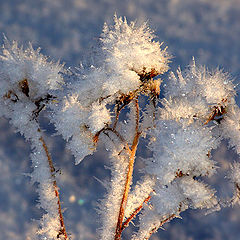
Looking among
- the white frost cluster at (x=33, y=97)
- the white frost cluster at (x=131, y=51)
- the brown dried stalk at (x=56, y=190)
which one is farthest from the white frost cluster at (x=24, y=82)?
the white frost cluster at (x=131, y=51)

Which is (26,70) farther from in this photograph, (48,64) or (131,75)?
(131,75)

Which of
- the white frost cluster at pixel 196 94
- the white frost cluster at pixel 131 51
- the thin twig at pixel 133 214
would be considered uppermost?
the white frost cluster at pixel 131 51

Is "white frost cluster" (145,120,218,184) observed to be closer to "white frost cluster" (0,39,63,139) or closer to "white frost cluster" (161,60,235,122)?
"white frost cluster" (161,60,235,122)

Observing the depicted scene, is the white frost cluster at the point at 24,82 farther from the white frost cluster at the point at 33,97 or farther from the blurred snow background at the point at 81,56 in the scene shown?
the blurred snow background at the point at 81,56

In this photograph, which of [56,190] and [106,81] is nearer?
[106,81]

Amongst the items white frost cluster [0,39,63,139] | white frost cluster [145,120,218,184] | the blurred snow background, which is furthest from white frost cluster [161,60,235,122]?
white frost cluster [0,39,63,139]

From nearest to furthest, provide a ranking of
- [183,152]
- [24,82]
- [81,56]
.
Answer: [183,152] < [24,82] < [81,56]

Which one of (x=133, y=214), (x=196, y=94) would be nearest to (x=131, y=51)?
(x=196, y=94)

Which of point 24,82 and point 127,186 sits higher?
point 24,82

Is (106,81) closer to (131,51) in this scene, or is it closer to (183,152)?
(131,51)
